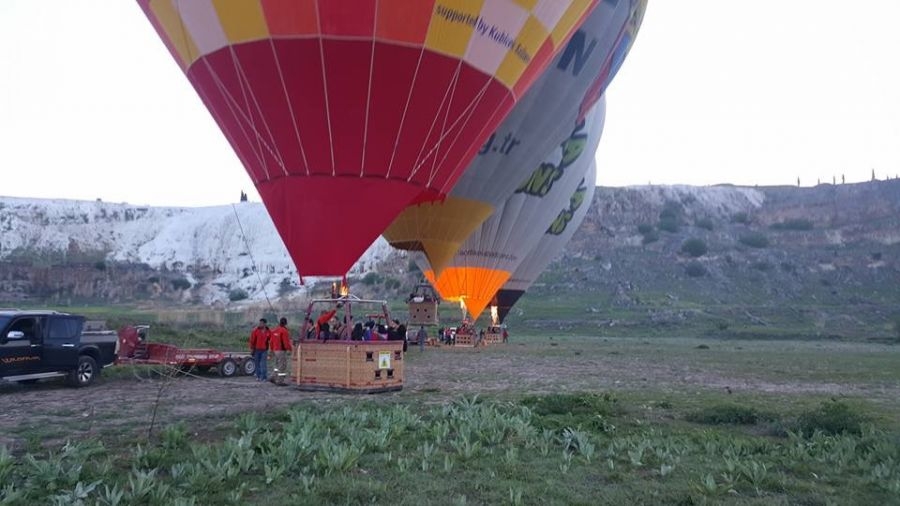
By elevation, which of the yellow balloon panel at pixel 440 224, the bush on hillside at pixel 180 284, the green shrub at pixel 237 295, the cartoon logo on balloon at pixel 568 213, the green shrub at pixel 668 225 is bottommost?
the green shrub at pixel 237 295

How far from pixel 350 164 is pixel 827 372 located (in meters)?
14.7

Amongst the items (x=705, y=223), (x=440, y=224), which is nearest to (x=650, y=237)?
(x=705, y=223)

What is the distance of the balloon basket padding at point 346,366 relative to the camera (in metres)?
12.6

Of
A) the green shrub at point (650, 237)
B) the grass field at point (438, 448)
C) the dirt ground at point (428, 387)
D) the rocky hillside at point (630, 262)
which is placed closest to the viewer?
the grass field at point (438, 448)

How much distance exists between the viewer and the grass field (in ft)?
19.0

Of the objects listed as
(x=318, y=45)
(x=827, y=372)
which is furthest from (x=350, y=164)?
(x=827, y=372)

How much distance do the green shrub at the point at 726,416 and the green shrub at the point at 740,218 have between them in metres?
102

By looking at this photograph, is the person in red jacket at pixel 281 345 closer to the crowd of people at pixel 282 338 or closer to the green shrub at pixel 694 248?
the crowd of people at pixel 282 338

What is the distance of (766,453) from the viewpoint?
25.1 feet

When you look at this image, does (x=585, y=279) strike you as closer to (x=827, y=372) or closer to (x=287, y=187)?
(x=827, y=372)

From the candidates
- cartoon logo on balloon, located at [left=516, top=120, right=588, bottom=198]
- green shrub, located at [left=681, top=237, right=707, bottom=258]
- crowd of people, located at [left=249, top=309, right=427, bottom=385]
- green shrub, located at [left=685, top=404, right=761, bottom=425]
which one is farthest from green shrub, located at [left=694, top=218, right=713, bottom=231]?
green shrub, located at [left=685, top=404, right=761, bottom=425]

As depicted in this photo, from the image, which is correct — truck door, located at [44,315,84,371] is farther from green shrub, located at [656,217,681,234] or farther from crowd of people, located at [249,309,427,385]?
green shrub, located at [656,217,681,234]

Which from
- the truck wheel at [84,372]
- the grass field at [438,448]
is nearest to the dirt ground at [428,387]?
the grass field at [438,448]

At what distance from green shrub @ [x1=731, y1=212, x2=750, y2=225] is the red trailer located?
101 meters
